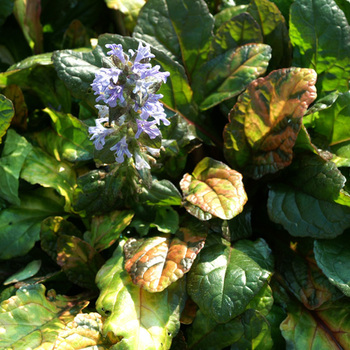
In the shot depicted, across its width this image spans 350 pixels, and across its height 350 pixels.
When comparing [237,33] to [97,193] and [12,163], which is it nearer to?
[97,193]

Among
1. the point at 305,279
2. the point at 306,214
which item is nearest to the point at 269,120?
the point at 306,214

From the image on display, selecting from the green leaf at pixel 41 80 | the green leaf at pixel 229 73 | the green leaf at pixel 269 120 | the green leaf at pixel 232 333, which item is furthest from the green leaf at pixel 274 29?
the green leaf at pixel 232 333

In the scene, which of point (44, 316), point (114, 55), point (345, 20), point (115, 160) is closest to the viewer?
point (114, 55)

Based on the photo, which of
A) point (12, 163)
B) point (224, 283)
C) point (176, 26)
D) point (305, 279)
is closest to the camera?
point (224, 283)

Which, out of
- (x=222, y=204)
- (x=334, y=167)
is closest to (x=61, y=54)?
(x=222, y=204)

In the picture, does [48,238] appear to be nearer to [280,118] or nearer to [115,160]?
[115,160]

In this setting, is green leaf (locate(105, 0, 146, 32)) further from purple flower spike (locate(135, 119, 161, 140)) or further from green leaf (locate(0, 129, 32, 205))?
purple flower spike (locate(135, 119, 161, 140))

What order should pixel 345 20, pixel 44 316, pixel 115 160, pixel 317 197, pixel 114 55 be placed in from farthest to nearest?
pixel 345 20 → pixel 317 197 → pixel 44 316 → pixel 115 160 → pixel 114 55

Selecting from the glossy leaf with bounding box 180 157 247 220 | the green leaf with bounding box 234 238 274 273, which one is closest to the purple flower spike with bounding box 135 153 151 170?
the glossy leaf with bounding box 180 157 247 220

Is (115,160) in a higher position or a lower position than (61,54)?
lower
